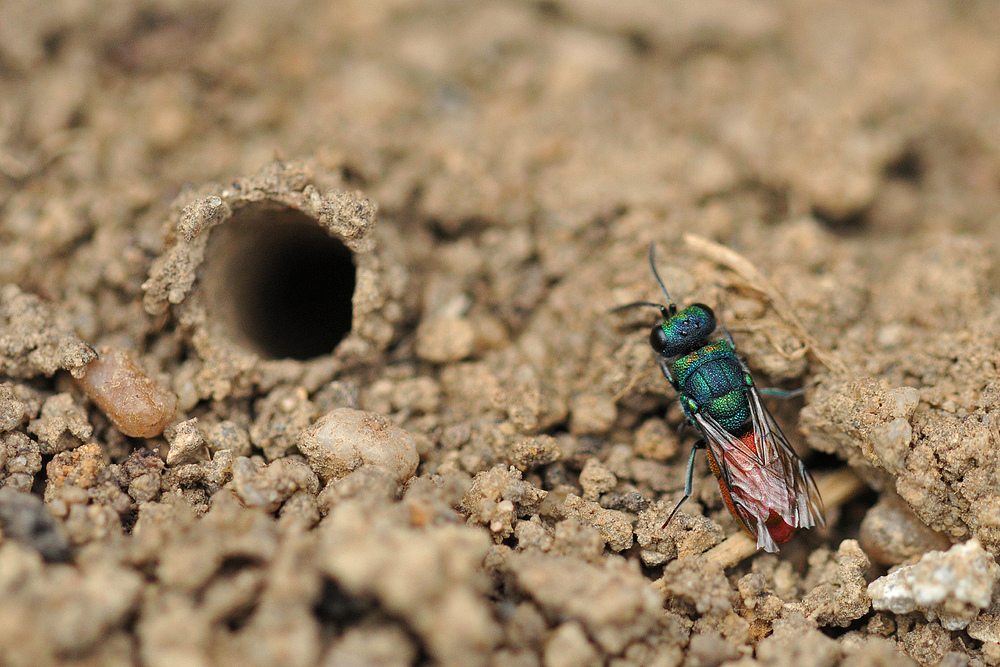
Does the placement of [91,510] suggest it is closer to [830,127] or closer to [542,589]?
[542,589]

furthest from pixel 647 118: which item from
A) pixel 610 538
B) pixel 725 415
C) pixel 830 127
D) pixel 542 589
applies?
pixel 542 589

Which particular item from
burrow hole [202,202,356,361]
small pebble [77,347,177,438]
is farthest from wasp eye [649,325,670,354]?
small pebble [77,347,177,438]

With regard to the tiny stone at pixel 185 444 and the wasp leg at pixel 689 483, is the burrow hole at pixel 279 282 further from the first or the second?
the wasp leg at pixel 689 483

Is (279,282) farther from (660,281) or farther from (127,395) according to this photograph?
(660,281)

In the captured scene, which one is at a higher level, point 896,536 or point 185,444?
point 896,536

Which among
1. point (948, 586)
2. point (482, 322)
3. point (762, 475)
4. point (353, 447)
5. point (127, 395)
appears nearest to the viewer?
point (948, 586)

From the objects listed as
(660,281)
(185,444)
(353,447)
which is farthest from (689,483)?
(185,444)

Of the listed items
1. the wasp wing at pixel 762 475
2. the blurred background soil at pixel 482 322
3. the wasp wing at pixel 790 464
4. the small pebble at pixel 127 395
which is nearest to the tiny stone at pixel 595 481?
the blurred background soil at pixel 482 322
